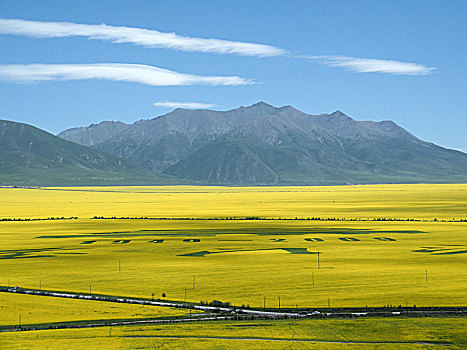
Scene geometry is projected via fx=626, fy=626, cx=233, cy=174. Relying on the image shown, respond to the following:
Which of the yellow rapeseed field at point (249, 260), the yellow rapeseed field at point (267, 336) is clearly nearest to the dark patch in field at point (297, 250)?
the yellow rapeseed field at point (249, 260)

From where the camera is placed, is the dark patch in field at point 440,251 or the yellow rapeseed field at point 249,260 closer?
the yellow rapeseed field at point 249,260

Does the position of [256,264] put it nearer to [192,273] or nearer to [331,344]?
[192,273]

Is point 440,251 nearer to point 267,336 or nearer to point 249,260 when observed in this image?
point 249,260

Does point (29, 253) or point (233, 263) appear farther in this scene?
point (29, 253)

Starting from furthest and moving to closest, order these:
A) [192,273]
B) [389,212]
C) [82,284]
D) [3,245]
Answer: [389,212]
[3,245]
[192,273]
[82,284]

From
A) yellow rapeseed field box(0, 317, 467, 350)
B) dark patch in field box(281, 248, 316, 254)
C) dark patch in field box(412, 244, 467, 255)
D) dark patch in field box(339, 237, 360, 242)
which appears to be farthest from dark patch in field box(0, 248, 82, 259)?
dark patch in field box(412, 244, 467, 255)

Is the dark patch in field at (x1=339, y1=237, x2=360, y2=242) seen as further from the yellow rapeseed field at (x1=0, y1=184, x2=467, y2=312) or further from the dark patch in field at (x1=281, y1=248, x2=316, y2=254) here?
the dark patch in field at (x1=281, y1=248, x2=316, y2=254)

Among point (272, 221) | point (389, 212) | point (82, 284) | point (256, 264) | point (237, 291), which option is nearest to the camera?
point (237, 291)

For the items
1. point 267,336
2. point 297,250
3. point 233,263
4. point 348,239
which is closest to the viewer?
point 267,336

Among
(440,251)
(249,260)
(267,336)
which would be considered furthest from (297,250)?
(267,336)

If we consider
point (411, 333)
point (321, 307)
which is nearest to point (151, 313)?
point (321, 307)

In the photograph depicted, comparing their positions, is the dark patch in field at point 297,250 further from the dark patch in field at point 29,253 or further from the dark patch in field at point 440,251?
the dark patch in field at point 29,253
